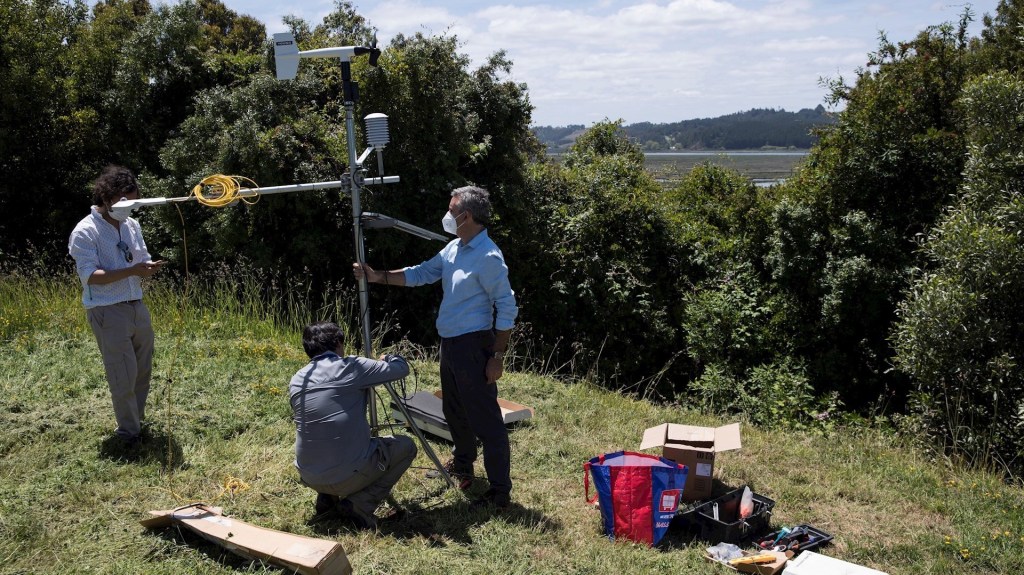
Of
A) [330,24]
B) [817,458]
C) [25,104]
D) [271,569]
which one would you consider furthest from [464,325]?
[25,104]

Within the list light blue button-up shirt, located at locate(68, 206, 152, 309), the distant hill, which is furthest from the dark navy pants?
the distant hill

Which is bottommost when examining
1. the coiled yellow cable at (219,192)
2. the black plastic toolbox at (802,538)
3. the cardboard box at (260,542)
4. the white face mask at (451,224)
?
the black plastic toolbox at (802,538)

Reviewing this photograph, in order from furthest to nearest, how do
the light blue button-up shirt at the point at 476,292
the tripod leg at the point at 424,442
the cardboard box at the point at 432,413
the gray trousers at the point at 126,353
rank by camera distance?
the cardboard box at the point at 432,413, the gray trousers at the point at 126,353, the tripod leg at the point at 424,442, the light blue button-up shirt at the point at 476,292

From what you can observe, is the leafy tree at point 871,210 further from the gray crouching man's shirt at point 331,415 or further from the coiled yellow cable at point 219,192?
the coiled yellow cable at point 219,192

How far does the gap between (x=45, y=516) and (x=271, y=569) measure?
1405 mm

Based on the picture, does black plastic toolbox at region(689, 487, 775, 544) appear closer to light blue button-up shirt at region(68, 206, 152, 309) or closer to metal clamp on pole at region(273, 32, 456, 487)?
metal clamp on pole at region(273, 32, 456, 487)

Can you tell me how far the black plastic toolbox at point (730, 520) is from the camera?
12.6 feet

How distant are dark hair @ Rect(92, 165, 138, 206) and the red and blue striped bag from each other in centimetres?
307

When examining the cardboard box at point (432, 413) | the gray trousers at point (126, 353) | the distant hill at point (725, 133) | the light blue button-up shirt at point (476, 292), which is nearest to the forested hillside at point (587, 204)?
the cardboard box at point (432, 413)

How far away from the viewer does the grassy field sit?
363 centimetres

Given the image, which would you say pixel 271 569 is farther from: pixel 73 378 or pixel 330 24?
pixel 330 24

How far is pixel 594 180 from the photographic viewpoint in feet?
35.5

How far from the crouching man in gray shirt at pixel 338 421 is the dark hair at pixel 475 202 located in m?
0.85

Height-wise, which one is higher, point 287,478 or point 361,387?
point 361,387
